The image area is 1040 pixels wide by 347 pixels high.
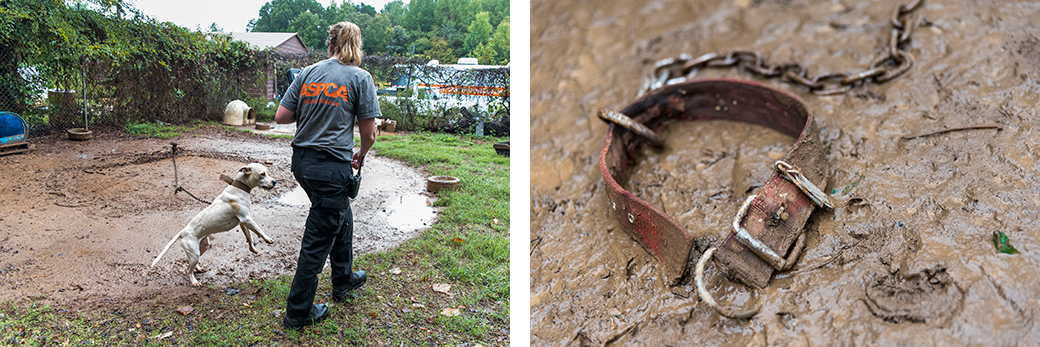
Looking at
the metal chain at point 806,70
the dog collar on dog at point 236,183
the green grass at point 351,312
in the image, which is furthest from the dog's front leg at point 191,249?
the metal chain at point 806,70

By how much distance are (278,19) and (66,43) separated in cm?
375

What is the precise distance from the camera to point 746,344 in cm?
115

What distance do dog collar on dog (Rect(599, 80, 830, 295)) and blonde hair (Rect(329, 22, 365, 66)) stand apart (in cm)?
106

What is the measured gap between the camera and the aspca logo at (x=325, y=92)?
1941mm

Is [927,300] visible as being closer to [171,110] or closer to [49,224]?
[49,224]

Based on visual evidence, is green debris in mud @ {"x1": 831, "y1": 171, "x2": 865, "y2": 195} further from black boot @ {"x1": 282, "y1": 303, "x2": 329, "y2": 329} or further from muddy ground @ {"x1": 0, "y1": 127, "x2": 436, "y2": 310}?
muddy ground @ {"x1": 0, "y1": 127, "x2": 436, "y2": 310}

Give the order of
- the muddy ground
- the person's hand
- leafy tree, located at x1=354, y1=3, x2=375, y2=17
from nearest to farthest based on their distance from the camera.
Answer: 1. the person's hand
2. the muddy ground
3. leafy tree, located at x1=354, y1=3, x2=375, y2=17

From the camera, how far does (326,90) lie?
194 cm

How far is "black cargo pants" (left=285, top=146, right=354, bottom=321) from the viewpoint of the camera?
197cm

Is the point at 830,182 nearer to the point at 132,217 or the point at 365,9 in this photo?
the point at 132,217

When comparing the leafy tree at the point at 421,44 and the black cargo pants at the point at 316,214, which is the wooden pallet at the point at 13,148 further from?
the leafy tree at the point at 421,44

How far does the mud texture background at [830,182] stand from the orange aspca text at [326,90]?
2.70 ft

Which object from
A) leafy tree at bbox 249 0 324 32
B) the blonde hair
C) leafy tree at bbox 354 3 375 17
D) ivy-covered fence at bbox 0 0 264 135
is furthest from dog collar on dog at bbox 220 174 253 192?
leafy tree at bbox 249 0 324 32

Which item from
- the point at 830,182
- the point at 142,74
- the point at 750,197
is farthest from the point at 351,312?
the point at 142,74
